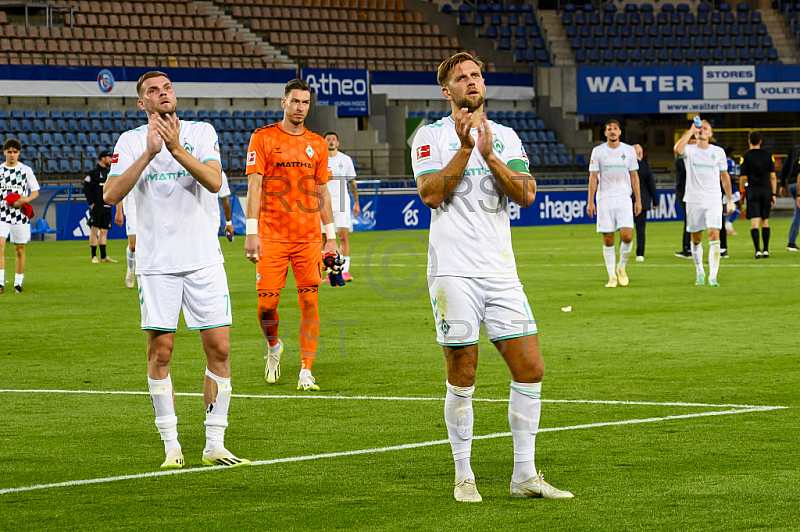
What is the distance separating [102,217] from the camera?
66.6 ft

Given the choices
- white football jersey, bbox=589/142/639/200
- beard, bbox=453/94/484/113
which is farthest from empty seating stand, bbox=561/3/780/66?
beard, bbox=453/94/484/113

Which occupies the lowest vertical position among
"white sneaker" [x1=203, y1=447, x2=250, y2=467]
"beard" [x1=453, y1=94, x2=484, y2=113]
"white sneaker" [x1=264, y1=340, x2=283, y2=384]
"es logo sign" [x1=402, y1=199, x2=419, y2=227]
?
"white sneaker" [x1=203, y1=447, x2=250, y2=467]

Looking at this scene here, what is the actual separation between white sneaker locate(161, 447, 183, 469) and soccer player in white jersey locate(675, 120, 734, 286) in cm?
1058

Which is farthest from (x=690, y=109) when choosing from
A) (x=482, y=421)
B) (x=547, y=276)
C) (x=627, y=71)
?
(x=482, y=421)

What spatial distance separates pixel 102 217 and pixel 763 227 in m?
12.6

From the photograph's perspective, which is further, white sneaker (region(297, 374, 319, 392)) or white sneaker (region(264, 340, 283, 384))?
white sneaker (region(264, 340, 283, 384))

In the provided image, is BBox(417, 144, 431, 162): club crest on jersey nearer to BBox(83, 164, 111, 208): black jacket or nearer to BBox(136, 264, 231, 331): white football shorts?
BBox(136, 264, 231, 331): white football shorts

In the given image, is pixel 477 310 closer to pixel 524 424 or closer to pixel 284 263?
pixel 524 424

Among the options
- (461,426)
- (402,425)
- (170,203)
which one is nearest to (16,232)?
(402,425)

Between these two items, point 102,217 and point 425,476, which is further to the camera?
point 102,217

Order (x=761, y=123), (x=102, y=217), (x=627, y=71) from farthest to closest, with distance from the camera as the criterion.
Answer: (x=761, y=123) < (x=627, y=71) < (x=102, y=217)

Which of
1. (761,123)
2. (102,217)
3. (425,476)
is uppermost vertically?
(761,123)

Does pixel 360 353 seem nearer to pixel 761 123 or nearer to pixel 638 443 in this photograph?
pixel 638 443

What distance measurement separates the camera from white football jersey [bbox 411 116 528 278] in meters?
4.98
